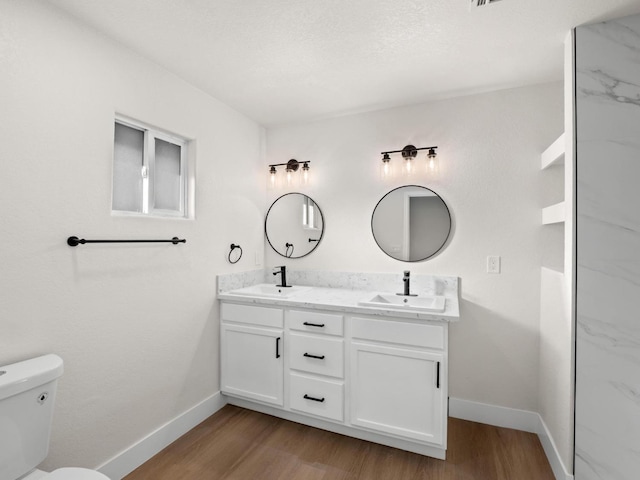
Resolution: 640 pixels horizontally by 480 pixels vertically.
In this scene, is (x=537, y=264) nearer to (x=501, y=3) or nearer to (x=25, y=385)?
(x=501, y=3)

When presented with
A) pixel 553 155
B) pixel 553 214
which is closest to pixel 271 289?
pixel 553 214

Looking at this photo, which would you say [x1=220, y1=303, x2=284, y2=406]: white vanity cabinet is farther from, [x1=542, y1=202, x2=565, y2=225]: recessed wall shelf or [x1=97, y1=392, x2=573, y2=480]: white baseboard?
[x1=542, y1=202, x2=565, y2=225]: recessed wall shelf

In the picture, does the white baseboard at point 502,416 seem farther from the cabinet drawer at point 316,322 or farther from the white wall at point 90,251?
the white wall at point 90,251

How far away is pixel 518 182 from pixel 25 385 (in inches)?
114

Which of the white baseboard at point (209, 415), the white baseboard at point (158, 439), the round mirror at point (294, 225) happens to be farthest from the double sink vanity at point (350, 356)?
the round mirror at point (294, 225)

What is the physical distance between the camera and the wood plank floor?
6.07ft

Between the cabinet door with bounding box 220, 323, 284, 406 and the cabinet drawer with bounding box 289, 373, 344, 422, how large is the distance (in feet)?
0.35

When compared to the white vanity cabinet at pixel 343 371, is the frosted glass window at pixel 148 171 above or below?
above

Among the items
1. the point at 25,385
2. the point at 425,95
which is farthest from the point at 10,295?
the point at 425,95

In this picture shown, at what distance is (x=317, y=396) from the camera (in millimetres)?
2225

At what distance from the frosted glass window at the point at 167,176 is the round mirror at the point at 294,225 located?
969 mm

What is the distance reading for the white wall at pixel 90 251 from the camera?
142cm

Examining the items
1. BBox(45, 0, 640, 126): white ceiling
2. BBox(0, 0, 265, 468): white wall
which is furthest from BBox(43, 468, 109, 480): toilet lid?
BBox(45, 0, 640, 126): white ceiling

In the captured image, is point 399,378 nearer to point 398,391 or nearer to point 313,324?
point 398,391
